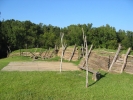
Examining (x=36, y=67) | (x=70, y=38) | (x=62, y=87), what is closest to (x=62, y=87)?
(x=62, y=87)

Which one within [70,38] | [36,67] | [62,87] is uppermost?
[70,38]

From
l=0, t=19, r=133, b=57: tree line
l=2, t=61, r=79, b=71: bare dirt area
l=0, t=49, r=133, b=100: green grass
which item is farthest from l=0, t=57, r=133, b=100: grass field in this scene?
l=0, t=19, r=133, b=57: tree line

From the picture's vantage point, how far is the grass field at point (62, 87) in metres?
8.05

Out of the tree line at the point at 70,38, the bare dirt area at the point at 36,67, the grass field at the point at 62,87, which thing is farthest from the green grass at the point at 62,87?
the tree line at the point at 70,38

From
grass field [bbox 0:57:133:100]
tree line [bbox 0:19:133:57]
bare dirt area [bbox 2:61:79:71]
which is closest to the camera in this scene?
grass field [bbox 0:57:133:100]

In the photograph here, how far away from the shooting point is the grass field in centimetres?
805

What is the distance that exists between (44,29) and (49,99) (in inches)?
2163

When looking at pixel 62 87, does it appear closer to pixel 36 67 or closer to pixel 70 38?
pixel 36 67

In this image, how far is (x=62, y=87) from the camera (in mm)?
9094

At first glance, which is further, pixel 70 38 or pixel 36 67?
pixel 70 38

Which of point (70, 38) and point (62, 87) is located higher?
point (70, 38)

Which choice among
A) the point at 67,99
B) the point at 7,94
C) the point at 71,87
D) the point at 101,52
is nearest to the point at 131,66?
the point at 101,52

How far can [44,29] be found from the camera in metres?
61.8

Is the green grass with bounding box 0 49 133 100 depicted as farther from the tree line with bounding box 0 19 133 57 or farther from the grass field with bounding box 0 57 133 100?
the tree line with bounding box 0 19 133 57
